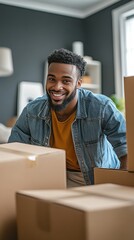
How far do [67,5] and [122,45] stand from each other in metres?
1.00

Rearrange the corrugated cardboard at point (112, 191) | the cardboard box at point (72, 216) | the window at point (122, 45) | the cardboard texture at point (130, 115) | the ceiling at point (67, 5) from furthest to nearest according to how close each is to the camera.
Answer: the ceiling at point (67, 5)
the window at point (122, 45)
the cardboard texture at point (130, 115)
the corrugated cardboard at point (112, 191)
the cardboard box at point (72, 216)

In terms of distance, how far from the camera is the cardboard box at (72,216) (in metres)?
0.75

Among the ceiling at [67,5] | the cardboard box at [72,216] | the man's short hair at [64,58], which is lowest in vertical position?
the cardboard box at [72,216]

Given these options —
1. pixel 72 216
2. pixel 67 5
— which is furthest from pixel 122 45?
pixel 72 216

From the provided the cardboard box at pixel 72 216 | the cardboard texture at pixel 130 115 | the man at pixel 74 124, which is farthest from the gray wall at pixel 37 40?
the cardboard box at pixel 72 216

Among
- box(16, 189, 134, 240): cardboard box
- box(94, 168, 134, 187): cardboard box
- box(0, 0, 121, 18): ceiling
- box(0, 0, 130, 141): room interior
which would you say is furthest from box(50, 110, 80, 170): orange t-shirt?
box(0, 0, 121, 18): ceiling

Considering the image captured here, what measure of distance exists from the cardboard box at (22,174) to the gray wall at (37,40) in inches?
137

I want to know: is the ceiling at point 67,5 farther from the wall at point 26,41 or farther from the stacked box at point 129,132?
the stacked box at point 129,132

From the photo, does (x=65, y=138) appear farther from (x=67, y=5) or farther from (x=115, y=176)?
(x=67, y=5)

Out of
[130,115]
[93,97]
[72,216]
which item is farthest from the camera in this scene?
[93,97]

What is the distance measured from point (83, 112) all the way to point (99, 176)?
23.7 inches

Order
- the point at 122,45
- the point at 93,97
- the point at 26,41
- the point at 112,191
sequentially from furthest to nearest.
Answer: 1. the point at 26,41
2. the point at 122,45
3. the point at 93,97
4. the point at 112,191

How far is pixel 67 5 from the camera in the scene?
4.90 meters

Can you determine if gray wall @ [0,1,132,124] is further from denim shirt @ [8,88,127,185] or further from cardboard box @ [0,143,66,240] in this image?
cardboard box @ [0,143,66,240]
